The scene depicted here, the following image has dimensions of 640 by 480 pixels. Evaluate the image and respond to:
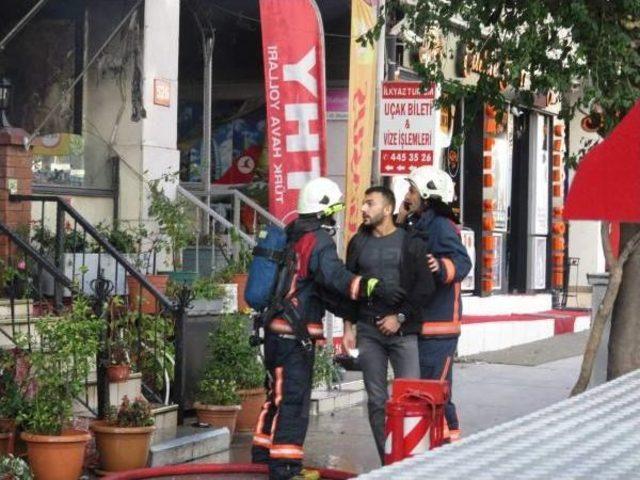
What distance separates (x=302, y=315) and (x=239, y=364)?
2622 millimetres

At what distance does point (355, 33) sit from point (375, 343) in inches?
211

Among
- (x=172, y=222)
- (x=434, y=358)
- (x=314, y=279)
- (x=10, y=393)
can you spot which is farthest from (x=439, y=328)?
(x=172, y=222)

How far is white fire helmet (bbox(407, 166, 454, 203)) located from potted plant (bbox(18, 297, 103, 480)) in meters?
2.18

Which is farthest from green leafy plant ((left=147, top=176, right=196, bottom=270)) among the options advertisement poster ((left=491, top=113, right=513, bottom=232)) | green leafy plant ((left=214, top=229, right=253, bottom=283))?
advertisement poster ((left=491, top=113, right=513, bottom=232))

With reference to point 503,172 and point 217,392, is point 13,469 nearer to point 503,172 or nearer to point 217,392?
point 217,392

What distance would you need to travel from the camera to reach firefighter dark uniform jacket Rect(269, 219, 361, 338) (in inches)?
306

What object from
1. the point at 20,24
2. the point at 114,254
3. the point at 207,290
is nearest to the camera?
the point at 114,254

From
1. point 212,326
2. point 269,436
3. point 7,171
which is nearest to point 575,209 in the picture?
point 269,436

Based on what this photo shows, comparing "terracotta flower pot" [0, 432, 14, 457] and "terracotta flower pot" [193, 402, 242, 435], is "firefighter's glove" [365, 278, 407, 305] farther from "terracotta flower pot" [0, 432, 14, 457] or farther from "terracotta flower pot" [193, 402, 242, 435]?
"terracotta flower pot" [193, 402, 242, 435]

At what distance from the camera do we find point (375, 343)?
810 cm

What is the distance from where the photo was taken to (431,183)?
8.39 m

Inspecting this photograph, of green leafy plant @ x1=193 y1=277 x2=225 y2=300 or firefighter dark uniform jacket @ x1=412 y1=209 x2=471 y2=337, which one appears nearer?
firefighter dark uniform jacket @ x1=412 y1=209 x2=471 y2=337

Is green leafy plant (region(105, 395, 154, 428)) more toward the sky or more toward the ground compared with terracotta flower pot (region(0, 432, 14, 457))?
more toward the sky

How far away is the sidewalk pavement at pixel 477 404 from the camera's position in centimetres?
964
